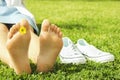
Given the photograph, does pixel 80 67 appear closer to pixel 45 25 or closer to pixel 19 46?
pixel 45 25

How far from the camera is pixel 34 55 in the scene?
11.9ft

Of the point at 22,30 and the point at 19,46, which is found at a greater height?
the point at 22,30

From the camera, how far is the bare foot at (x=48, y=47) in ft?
11.0

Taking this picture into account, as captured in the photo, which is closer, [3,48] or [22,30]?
[22,30]

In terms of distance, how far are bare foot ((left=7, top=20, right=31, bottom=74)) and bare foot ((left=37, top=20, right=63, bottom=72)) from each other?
14cm

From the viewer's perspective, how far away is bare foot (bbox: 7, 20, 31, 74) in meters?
3.10

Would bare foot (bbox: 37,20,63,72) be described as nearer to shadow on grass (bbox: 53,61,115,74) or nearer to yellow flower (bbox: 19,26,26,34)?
shadow on grass (bbox: 53,61,115,74)

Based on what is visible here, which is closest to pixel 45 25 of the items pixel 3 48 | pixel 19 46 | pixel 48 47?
pixel 48 47

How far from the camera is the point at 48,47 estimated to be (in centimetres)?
337

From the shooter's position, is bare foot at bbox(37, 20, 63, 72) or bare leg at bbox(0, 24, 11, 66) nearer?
bare foot at bbox(37, 20, 63, 72)

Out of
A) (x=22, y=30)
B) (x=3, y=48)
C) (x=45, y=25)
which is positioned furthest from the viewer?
(x=3, y=48)

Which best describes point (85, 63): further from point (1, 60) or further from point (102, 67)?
point (1, 60)

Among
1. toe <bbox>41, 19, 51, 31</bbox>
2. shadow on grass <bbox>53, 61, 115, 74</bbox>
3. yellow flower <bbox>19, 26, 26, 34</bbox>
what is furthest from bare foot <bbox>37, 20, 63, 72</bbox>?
yellow flower <bbox>19, 26, 26, 34</bbox>

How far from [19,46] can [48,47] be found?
0.31m
